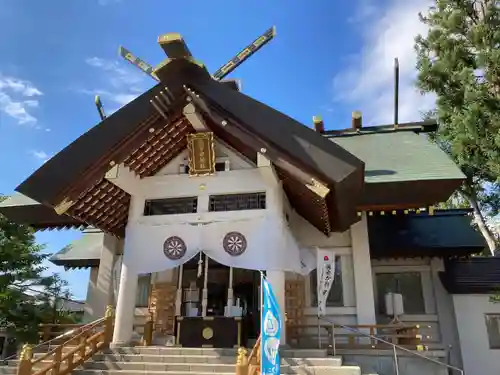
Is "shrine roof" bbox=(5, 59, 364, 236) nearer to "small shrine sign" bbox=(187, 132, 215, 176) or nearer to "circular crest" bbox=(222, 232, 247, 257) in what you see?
"small shrine sign" bbox=(187, 132, 215, 176)

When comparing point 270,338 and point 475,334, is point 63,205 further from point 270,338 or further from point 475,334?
point 475,334

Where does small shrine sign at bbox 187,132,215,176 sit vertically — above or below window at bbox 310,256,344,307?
above

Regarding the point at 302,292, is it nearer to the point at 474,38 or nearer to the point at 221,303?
the point at 221,303

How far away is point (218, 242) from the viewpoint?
9.27m

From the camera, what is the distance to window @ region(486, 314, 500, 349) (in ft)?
37.9

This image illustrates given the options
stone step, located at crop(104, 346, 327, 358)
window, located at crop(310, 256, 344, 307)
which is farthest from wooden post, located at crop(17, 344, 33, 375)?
window, located at crop(310, 256, 344, 307)

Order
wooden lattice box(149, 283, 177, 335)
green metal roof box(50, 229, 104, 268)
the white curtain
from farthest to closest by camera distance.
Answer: green metal roof box(50, 229, 104, 268) → wooden lattice box(149, 283, 177, 335) → the white curtain

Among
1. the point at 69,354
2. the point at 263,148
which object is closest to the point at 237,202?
the point at 263,148

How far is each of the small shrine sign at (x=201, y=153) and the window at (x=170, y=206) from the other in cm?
69

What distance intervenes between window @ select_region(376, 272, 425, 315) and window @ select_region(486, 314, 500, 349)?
1730 mm

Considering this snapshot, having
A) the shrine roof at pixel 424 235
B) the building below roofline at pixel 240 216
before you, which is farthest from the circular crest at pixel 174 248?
the shrine roof at pixel 424 235

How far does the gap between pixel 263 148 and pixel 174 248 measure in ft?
10.0

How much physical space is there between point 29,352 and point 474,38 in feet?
43.9

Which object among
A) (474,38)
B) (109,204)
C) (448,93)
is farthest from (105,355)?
(474,38)
